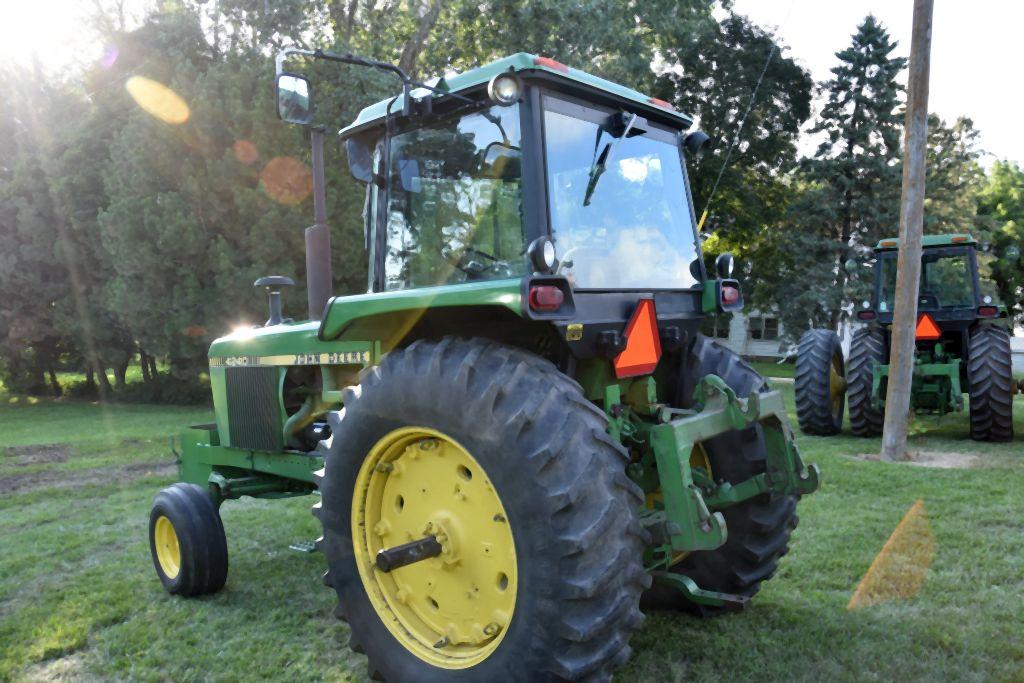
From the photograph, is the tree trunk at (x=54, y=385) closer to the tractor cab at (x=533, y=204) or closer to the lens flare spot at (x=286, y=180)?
the lens flare spot at (x=286, y=180)

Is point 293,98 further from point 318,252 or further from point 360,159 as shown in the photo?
point 318,252

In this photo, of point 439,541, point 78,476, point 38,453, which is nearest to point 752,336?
point 38,453

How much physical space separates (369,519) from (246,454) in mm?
1931

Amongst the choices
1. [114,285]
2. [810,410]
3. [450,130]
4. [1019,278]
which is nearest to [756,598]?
[450,130]

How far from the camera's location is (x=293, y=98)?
346cm

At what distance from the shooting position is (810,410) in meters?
9.36

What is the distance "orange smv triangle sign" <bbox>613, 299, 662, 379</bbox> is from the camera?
300 centimetres

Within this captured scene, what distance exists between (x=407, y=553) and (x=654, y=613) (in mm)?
1425

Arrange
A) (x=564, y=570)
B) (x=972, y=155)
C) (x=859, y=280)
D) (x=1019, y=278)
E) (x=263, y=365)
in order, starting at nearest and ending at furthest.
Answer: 1. (x=564, y=570)
2. (x=263, y=365)
3. (x=859, y=280)
4. (x=972, y=155)
5. (x=1019, y=278)

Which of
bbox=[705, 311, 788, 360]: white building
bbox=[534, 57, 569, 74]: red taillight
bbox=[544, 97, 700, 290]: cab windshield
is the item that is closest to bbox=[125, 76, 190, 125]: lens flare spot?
bbox=[544, 97, 700, 290]: cab windshield

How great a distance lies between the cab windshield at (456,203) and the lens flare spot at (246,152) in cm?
1259

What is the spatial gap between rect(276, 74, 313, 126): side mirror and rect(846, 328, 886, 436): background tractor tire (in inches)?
297

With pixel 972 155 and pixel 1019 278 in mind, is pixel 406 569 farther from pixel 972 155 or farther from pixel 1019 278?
pixel 1019 278

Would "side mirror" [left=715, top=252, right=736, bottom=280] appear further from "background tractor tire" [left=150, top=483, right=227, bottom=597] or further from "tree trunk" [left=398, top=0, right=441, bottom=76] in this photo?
"tree trunk" [left=398, top=0, right=441, bottom=76]
